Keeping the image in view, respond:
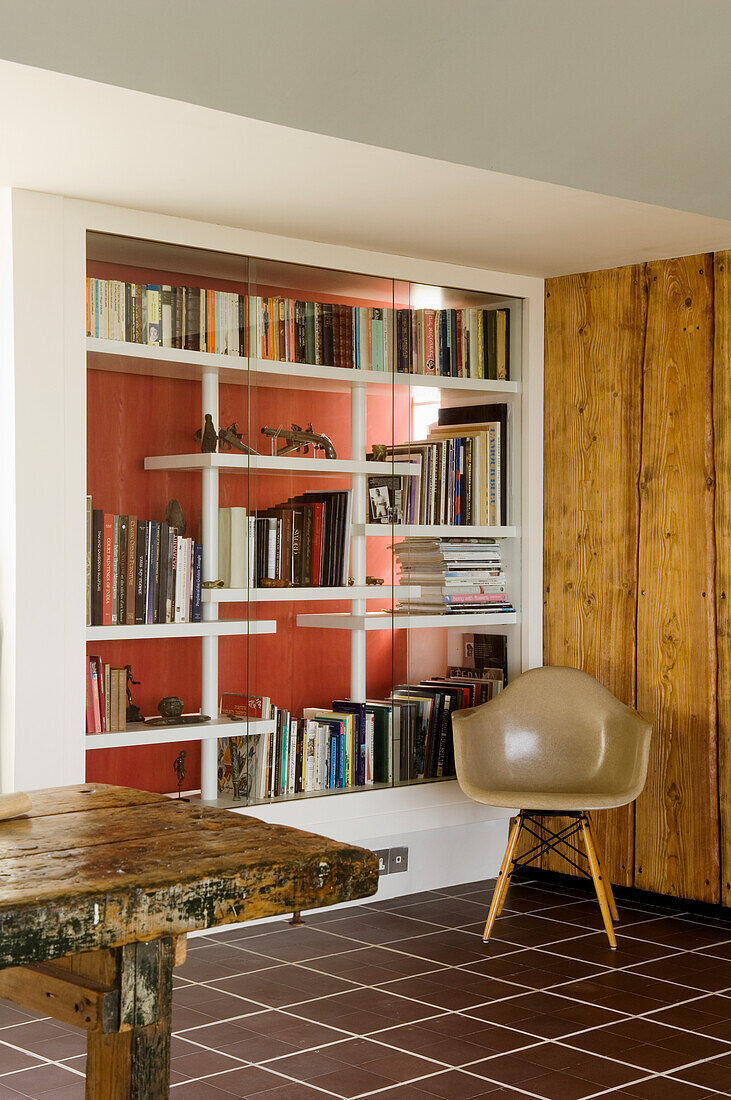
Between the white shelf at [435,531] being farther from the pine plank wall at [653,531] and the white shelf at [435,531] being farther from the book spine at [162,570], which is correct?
the book spine at [162,570]

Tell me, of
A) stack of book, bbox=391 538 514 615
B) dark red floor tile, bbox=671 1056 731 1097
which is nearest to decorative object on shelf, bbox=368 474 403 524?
stack of book, bbox=391 538 514 615

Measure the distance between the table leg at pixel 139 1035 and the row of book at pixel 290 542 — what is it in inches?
90.1

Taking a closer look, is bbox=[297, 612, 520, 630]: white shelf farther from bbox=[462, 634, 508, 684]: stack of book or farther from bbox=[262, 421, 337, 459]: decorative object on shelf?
bbox=[262, 421, 337, 459]: decorative object on shelf

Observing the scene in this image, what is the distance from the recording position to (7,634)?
12.8 feet

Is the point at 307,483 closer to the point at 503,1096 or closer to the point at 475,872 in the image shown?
the point at 475,872

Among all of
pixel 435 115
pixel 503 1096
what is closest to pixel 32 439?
pixel 435 115

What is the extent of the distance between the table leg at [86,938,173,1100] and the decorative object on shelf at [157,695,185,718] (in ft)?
6.73

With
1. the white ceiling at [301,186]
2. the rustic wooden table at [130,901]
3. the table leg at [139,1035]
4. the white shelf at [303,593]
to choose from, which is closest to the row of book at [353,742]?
the white shelf at [303,593]

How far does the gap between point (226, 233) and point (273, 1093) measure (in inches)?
106

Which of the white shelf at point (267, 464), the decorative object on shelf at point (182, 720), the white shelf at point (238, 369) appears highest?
the white shelf at point (238, 369)

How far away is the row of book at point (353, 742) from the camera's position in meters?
4.39

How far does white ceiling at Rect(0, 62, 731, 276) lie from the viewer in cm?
320

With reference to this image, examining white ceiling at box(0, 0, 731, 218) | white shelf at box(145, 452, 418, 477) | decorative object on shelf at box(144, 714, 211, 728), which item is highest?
white ceiling at box(0, 0, 731, 218)

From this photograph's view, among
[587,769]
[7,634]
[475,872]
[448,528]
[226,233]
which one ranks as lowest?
[475,872]
